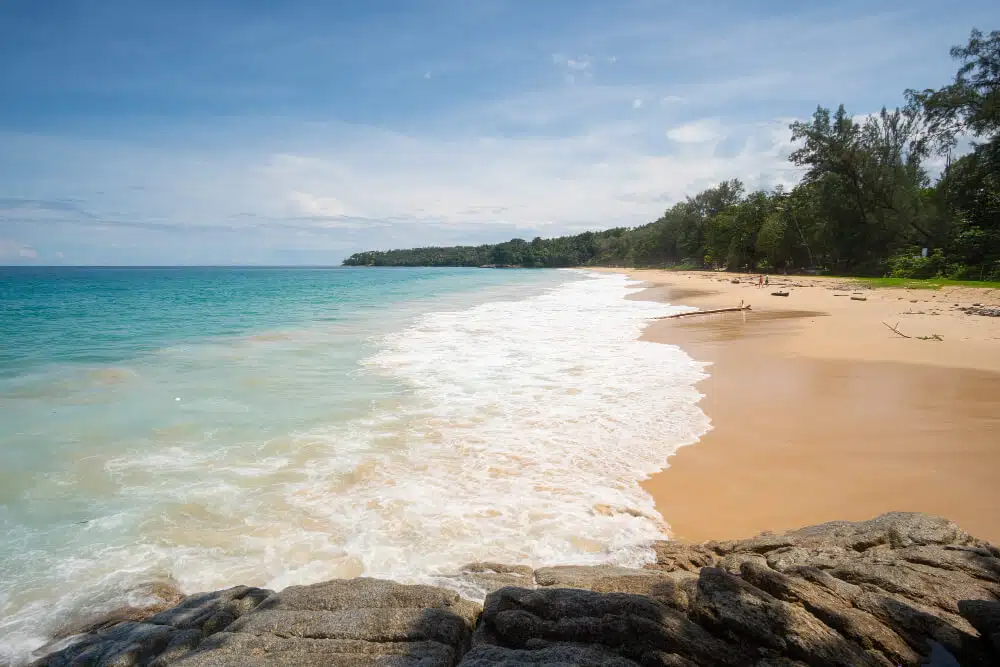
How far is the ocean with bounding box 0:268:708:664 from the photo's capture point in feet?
14.1

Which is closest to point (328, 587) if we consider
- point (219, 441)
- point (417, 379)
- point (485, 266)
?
point (219, 441)

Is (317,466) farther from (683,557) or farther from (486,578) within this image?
(683,557)

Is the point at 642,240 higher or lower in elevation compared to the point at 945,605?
higher

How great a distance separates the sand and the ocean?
1.74 ft

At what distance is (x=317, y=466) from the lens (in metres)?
6.29

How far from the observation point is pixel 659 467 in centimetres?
600

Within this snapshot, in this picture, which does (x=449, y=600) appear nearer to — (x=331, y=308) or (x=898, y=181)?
(x=331, y=308)

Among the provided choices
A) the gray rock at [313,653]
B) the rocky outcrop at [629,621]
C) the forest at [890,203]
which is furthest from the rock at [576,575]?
the forest at [890,203]

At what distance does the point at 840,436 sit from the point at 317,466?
6.67 m

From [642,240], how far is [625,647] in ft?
Result: 394

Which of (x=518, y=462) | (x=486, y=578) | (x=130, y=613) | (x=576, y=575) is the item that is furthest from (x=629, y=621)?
(x=518, y=462)

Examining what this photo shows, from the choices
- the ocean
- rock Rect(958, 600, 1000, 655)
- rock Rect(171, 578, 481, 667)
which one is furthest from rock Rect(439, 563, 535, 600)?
rock Rect(958, 600, 1000, 655)

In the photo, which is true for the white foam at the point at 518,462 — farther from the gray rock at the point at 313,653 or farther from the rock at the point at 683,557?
the gray rock at the point at 313,653

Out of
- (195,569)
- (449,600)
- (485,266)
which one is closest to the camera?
(449,600)
